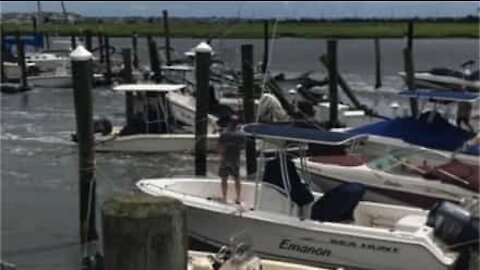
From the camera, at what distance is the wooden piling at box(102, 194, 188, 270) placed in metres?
10.2

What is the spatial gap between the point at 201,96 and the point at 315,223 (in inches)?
262

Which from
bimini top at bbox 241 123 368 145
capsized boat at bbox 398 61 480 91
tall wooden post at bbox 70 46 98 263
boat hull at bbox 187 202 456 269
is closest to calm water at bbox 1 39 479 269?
tall wooden post at bbox 70 46 98 263

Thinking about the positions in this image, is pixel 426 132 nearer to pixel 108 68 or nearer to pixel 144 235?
pixel 144 235

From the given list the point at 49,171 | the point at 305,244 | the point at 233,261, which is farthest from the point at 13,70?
the point at 233,261

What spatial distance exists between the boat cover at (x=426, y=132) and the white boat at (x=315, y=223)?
3.63m

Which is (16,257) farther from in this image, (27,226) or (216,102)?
(216,102)

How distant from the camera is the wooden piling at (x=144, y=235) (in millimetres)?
10172

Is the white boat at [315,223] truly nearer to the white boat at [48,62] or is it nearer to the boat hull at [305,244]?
the boat hull at [305,244]

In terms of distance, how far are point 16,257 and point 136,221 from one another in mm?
8143

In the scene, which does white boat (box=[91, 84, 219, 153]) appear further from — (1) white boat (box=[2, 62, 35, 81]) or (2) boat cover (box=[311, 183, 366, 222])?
(1) white boat (box=[2, 62, 35, 81])

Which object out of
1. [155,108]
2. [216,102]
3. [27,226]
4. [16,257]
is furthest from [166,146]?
[16,257]

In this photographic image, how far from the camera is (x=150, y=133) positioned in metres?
29.5

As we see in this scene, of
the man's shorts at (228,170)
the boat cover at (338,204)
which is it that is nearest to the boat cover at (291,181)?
the boat cover at (338,204)

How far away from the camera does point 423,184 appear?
1797 centimetres
